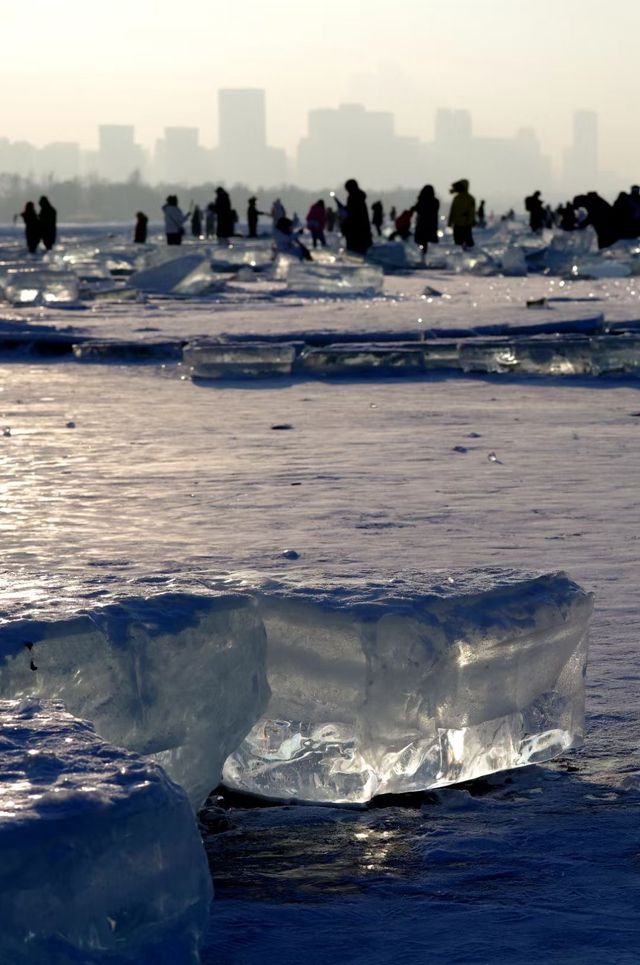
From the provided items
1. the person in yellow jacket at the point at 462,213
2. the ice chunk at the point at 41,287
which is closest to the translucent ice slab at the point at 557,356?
the ice chunk at the point at 41,287

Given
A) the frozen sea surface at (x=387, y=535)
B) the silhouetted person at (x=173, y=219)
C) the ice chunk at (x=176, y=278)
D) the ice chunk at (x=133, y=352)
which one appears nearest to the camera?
the frozen sea surface at (x=387, y=535)

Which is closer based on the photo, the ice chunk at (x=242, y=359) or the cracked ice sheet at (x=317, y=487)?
the cracked ice sheet at (x=317, y=487)

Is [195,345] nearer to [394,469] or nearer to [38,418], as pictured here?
[38,418]

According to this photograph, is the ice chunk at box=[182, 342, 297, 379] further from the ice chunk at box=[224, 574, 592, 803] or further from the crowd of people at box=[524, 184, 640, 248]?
the crowd of people at box=[524, 184, 640, 248]

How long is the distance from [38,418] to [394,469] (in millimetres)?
2676

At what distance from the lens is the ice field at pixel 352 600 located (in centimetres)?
230

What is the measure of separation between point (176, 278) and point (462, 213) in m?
9.30

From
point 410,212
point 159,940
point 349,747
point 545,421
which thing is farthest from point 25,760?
point 410,212

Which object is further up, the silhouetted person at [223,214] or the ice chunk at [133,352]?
the silhouetted person at [223,214]

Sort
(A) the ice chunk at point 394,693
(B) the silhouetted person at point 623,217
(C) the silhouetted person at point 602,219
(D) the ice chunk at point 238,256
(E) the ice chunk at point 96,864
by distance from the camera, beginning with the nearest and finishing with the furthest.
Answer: (E) the ice chunk at point 96,864 → (A) the ice chunk at point 394,693 → (D) the ice chunk at point 238,256 → (C) the silhouetted person at point 602,219 → (B) the silhouetted person at point 623,217

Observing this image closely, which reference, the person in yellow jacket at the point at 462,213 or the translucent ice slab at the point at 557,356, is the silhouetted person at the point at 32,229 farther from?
the translucent ice slab at the point at 557,356

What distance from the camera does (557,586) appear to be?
3057mm

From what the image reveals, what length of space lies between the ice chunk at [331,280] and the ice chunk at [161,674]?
15.7 m

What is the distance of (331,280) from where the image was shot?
18.5m
